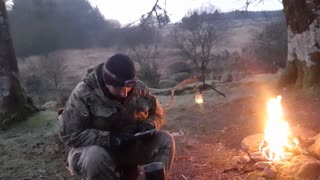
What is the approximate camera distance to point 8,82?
839 centimetres

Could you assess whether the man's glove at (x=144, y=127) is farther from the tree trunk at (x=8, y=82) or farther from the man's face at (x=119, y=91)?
the tree trunk at (x=8, y=82)

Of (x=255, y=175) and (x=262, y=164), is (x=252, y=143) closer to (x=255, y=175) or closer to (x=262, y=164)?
(x=262, y=164)

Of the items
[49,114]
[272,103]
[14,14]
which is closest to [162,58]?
[14,14]

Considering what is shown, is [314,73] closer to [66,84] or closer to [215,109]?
[215,109]

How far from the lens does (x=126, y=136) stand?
338cm

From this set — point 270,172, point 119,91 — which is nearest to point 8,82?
point 119,91

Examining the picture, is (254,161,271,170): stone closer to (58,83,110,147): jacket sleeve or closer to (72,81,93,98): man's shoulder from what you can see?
(58,83,110,147): jacket sleeve

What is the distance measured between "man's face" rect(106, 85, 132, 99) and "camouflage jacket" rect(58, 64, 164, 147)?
0.14 ft

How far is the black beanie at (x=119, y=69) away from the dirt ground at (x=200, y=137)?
1.45 m

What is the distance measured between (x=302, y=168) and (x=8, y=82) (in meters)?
6.03

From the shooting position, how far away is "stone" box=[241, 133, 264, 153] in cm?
482

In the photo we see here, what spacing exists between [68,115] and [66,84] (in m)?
21.6

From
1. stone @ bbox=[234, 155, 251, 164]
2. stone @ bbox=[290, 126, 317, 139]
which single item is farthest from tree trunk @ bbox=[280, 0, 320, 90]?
stone @ bbox=[234, 155, 251, 164]

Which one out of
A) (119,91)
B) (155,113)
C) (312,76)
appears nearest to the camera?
(119,91)
